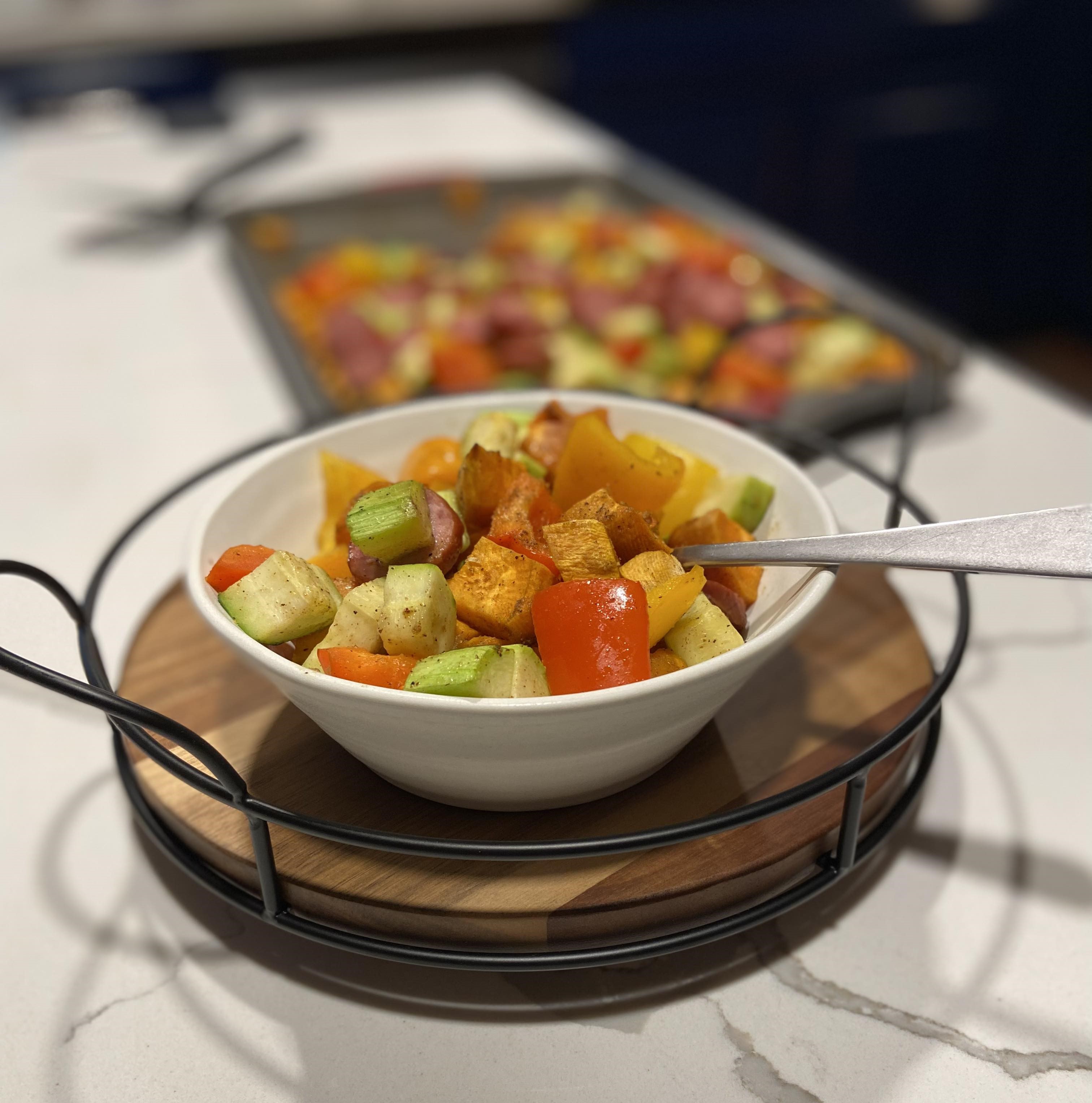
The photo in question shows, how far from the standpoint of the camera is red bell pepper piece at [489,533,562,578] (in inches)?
25.8

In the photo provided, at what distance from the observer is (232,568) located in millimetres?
667

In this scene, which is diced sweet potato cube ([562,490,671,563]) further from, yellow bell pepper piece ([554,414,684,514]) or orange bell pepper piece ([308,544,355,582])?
orange bell pepper piece ([308,544,355,582])

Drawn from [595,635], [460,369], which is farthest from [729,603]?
[460,369]

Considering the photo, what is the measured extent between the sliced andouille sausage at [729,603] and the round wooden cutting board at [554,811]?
0.28 ft

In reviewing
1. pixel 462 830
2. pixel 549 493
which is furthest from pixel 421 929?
pixel 549 493

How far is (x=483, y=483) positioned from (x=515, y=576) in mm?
93

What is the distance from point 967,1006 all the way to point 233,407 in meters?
1.16

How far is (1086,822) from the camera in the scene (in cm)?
75

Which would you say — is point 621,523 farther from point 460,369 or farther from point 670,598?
point 460,369

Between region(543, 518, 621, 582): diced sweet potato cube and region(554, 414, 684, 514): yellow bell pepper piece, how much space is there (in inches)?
2.2

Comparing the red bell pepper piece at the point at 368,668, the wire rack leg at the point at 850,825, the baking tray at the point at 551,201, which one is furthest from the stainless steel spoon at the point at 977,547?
the baking tray at the point at 551,201

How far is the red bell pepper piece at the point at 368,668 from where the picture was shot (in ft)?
1.94

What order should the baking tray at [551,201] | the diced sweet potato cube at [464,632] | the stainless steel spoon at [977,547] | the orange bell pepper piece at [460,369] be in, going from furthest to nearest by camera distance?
the orange bell pepper piece at [460,369] < the baking tray at [551,201] < the diced sweet potato cube at [464,632] < the stainless steel spoon at [977,547]

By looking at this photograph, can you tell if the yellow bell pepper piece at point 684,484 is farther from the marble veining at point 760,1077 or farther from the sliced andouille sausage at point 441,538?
the marble veining at point 760,1077
